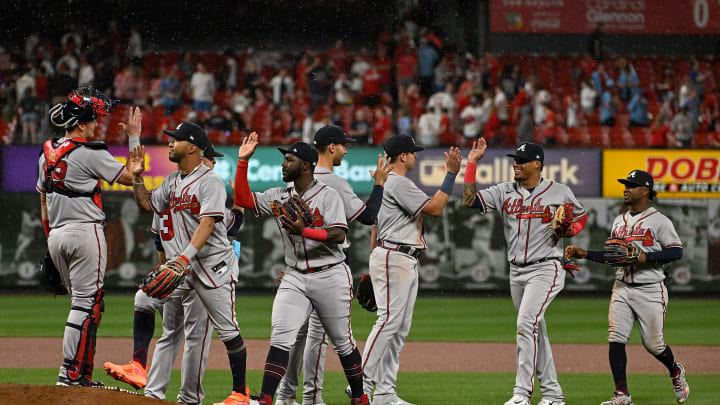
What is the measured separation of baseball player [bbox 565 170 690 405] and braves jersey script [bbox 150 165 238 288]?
9.62 feet

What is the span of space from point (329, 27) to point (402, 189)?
1816cm

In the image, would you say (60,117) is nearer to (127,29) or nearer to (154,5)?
(127,29)

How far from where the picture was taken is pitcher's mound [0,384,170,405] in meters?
5.25

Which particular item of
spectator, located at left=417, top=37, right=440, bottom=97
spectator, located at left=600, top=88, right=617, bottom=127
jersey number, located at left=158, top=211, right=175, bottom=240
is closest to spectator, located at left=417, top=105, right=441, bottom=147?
spectator, located at left=417, top=37, right=440, bottom=97

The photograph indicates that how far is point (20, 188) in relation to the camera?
17609 mm

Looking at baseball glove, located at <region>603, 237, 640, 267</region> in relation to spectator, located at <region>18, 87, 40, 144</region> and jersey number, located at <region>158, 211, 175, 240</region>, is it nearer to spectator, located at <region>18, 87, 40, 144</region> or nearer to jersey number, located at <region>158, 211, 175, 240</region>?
jersey number, located at <region>158, 211, 175, 240</region>

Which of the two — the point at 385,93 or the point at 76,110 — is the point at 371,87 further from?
the point at 76,110

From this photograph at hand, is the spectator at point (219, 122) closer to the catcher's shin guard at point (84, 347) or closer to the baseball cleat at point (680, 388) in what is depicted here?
the catcher's shin guard at point (84, 347)

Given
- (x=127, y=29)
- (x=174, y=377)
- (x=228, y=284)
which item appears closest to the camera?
(x=228, y=284)

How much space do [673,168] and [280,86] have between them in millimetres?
8381

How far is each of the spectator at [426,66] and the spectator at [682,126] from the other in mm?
5194

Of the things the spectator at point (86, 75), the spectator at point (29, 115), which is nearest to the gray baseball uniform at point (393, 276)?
the spectator at point (29, 115)

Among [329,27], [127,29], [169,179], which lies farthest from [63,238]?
[329,27]

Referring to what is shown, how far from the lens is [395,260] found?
7508 mm
